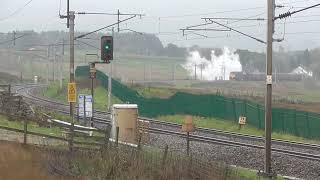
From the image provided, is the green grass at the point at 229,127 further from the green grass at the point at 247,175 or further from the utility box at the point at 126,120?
the green grass at the point at 247,175

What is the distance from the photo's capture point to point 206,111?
54781 mm

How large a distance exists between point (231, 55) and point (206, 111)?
145m

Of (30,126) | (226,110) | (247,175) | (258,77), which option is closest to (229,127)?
(226,110)

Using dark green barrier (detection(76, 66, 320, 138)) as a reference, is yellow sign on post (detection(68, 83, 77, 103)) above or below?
above

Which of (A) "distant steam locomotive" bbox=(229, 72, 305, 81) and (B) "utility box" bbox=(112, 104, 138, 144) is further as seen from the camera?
(A) "distant steam locomotive" bbox=(229, 72, 305, 81)

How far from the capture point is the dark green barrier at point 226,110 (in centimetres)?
4212

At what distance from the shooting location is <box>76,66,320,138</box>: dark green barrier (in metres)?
42.1

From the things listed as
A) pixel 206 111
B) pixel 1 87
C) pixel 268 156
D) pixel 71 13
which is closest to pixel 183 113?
pixel 206 111

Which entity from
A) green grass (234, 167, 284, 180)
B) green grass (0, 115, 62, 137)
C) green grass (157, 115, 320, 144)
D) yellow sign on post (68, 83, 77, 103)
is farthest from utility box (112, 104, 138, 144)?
green grass (157, 115, 320, 144)

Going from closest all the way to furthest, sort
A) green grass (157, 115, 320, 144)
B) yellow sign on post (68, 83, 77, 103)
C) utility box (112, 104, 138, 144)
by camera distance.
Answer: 1. utility box (112, 104, 138, 144)
2. yellow sign on post (68, 83, 77, 103)
3. green grass (157, 115, 320, 144)

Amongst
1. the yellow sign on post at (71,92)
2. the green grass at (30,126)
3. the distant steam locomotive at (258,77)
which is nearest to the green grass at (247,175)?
the green grass at (30,126)

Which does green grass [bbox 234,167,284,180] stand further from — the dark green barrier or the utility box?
the dark green barrier

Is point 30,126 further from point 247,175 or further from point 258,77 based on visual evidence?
point 258,77

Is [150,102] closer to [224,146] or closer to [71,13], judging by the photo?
[71,13]
